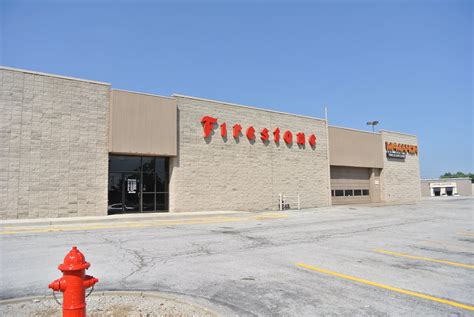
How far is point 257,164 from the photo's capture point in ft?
84.5

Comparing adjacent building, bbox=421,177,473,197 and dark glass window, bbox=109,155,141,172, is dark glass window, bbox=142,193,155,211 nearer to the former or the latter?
dark glass window, bbox=109,155,141,172

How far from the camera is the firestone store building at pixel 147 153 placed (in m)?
17.8

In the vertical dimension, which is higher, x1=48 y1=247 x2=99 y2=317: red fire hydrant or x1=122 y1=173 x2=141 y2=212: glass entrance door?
x1=122 y1=173 x2=141 y2=212: glass entrance door

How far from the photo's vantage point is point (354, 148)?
109ft

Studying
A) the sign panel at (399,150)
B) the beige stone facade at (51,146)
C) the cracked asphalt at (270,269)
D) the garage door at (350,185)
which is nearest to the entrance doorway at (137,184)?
the beige stone facade at (51,146)

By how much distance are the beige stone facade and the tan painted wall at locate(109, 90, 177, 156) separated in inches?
23.9

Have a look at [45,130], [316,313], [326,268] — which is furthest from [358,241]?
[45,130]

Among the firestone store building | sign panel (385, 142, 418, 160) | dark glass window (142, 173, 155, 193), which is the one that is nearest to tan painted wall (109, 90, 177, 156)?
the firestone store building

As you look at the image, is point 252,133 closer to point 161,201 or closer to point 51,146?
point 161,201

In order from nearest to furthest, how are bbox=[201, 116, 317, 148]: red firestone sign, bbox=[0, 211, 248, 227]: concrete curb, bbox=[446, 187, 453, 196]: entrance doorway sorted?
1. bbox=[0, 211, 248, 227]: concrete curb
2. bbox=[201, 116, 317, 148]: red firestone sign
3. bbox=[446, 187, 453, 196]: entrance doorway

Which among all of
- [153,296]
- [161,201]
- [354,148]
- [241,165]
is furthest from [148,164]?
[354,148]

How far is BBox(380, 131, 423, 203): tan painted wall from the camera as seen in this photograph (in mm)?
35781

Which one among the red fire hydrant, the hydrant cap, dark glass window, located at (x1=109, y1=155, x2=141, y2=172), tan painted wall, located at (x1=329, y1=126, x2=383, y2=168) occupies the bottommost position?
the red fire hydrant

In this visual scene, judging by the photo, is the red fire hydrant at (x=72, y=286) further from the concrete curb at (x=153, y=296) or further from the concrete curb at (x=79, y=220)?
the concrete curb at (x=79, y=220)
